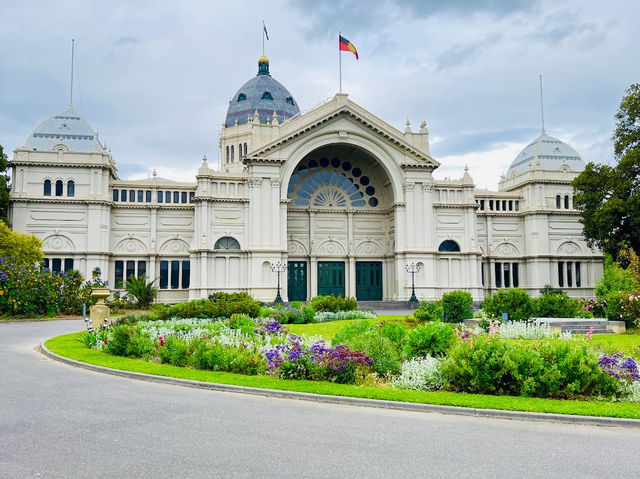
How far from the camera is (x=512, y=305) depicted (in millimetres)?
27969

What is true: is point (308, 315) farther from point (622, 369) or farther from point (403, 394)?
point (622, 369)

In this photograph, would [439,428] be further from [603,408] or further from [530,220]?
[530,220]

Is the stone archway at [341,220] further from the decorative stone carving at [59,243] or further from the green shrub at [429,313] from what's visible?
the green shrub at [429,313]

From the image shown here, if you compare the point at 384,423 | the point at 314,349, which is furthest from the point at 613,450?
the point at 314,349

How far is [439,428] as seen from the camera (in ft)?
34.7

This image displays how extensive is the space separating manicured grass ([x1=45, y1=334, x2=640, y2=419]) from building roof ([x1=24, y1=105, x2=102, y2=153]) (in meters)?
38.3

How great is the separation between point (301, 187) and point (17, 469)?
4720cm

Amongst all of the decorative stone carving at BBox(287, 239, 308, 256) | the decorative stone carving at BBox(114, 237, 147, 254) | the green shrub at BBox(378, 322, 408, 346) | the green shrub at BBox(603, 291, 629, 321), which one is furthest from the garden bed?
the decorative stone carving at BBox(287, 239, 308, 256)

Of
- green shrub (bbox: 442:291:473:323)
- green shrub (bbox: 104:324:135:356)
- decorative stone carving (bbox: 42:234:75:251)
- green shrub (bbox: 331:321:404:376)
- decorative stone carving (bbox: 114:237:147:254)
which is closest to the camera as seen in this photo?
green shrub (bbox: 331:321:404:376)

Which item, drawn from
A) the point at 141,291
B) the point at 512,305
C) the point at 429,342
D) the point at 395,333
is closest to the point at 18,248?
the point at 141,291

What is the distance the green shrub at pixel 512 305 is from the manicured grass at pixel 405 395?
15.7m

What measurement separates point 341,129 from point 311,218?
28.4 feet

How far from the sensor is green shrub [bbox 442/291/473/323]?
2995 cm

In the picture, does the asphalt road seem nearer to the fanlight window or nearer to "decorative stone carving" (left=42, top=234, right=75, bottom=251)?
"decorative stone carving" (left=42, top=234, right=75, bottom=251)
